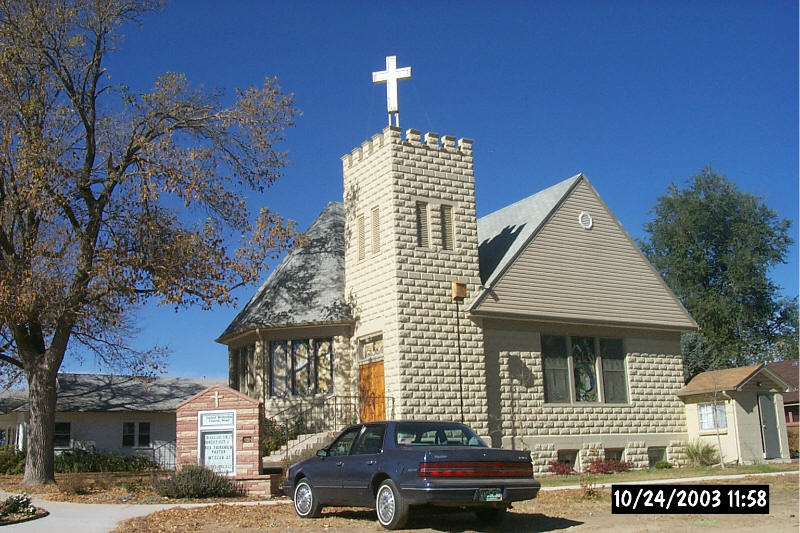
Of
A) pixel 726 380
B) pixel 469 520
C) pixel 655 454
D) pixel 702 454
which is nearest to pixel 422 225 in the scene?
pixel 655 454

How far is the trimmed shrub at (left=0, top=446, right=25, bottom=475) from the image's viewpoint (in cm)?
3019

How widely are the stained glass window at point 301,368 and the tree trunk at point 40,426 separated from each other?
6638 mm

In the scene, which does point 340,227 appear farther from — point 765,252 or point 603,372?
point 765,252

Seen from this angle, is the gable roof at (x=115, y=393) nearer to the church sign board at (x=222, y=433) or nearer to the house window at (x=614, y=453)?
the church sign board at (x=222, y=433)

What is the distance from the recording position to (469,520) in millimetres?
12656

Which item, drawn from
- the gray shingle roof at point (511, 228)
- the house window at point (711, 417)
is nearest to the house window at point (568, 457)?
the house window at point (711, 417)

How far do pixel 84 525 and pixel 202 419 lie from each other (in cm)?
523

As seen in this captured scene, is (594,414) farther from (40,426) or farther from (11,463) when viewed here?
(11,463)

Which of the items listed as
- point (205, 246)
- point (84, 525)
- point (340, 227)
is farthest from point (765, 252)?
point (84, 525)

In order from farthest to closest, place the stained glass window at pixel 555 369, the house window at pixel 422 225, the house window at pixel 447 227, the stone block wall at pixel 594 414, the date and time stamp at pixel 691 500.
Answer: the stained glass window at pixel 555 369 < the house window at pixel 447 227 < the stone block wall at pixel 594 414 < the house window at pixel 422 225 < the date and time stamp at pixel 691 500

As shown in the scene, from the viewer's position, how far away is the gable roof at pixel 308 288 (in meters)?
24.3

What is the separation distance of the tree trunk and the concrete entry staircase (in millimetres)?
5385

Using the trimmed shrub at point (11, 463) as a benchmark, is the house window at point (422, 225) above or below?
above

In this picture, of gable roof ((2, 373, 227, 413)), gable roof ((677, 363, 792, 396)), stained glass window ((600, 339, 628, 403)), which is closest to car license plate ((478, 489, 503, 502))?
stained glass window ((600, 339, 628, 403))
